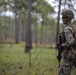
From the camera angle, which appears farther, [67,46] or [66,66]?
[66,66]

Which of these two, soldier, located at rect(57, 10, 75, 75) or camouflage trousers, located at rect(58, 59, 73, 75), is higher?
soldier, located at rect(57, 10, 75, 75)

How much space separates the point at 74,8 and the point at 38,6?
16.3 meters

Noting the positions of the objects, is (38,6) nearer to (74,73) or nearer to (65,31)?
(74,73)

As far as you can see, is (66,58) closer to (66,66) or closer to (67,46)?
(66,66)

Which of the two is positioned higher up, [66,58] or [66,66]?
[66,58]

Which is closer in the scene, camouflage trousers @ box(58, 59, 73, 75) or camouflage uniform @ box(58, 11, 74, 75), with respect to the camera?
camouflage uniform @ box(58, 11, 74, 75)

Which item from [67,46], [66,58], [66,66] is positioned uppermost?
[67,46]

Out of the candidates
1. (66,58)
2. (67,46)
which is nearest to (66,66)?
(66,58)

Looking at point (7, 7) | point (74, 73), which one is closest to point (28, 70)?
point (74, 73)

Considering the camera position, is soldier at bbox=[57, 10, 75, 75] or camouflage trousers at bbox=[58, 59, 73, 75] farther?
camouflage trousers at bbox=[58, 59, 73, 75]

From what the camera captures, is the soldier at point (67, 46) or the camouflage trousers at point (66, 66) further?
the camouflage trousers at point (66, 66)

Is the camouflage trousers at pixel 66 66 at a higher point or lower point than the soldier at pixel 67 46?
lower

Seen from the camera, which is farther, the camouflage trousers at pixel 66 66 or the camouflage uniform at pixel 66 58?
the camouflage trousers at pixel 66 66

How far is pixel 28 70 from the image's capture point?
30.2 ft
